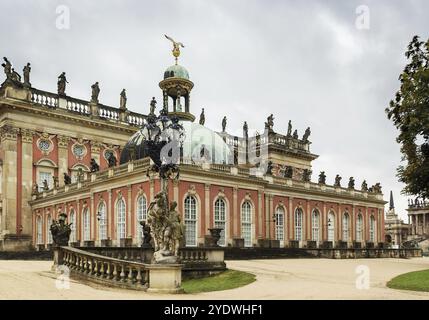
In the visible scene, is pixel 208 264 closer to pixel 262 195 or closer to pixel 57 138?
pixel 262 195

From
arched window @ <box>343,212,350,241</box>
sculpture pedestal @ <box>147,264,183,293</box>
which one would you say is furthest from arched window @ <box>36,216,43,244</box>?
sculpture pedestal @ <box>147,264,183,293</box>

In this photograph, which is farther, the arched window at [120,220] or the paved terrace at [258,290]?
the arched window at [120,220]

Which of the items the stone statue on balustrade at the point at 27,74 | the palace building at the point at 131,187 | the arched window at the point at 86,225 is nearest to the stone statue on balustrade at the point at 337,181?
the palace building at the point at 131,187

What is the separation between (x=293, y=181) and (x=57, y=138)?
74.3ft

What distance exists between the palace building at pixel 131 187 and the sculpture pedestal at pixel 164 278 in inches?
648

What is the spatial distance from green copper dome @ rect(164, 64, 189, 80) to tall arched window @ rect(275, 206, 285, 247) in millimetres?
14630

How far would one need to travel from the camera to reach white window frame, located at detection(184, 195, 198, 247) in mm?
36812

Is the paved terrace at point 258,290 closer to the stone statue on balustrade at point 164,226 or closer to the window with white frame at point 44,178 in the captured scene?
the stone statue on balustrade at point 164,226

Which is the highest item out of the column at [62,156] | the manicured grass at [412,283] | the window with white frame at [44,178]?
the column at [62,156]

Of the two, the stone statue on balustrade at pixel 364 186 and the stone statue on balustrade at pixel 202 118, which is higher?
the stone statue on balustrade at pixel 202 118

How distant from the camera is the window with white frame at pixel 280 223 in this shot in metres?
44.3

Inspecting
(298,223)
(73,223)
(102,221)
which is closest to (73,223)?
(73,223)

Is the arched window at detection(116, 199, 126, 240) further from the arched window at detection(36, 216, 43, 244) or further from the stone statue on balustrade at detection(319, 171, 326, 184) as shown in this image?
the stone statue on balustrade at detection(319, 171, 326, 184)
